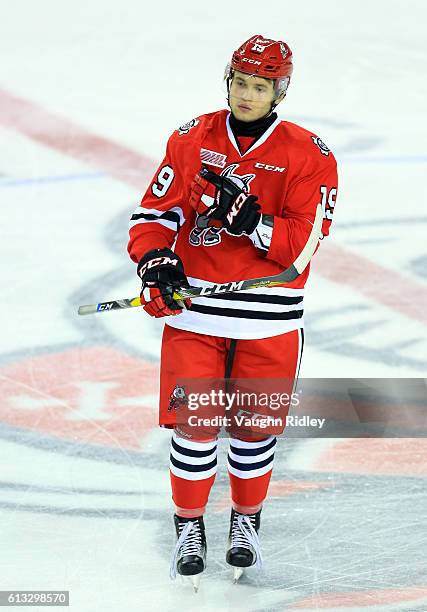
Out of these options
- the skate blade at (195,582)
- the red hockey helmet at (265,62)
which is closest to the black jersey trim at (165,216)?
the red hockey helmet at (265,62)

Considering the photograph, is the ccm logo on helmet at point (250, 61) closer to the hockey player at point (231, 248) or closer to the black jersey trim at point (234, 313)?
the hockey player at point (231, 248)

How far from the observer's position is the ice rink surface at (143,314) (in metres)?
2.92

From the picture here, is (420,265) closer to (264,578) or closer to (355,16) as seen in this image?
(264,578)

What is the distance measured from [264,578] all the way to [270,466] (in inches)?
11.0

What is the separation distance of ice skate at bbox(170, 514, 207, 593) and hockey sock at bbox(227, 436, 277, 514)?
121mm

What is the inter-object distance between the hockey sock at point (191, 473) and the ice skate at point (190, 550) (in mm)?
25

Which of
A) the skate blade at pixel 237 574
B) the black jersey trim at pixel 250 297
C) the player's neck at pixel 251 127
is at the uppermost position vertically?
the player's neck at pixel 251 127

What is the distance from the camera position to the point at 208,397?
2828 millimetres

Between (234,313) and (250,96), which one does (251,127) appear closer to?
(250,96)

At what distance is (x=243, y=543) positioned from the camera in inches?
114

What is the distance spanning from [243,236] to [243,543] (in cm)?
76

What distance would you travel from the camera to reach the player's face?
2727 mm

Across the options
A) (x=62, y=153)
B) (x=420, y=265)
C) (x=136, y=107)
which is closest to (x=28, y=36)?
(x=136, y=107)

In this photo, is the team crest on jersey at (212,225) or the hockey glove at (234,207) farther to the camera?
the team crest on jersey at (212,225)
